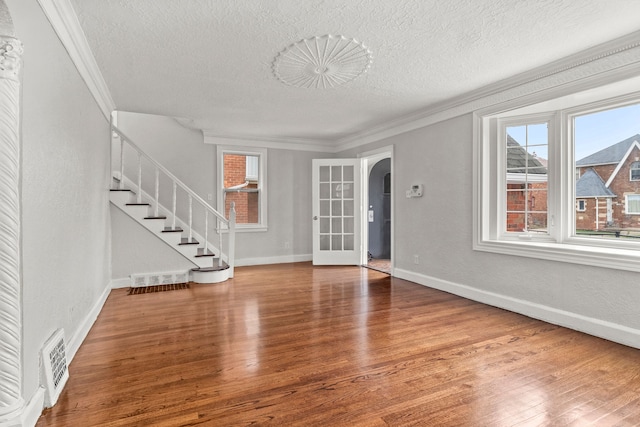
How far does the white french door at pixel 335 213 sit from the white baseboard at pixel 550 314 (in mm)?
1865

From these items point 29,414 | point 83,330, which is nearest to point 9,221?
point 29,414

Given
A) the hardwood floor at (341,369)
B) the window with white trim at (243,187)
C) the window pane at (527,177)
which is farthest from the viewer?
the window with white trim at (243,187)

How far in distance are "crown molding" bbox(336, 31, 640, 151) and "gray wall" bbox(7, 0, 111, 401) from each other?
3.75 metres

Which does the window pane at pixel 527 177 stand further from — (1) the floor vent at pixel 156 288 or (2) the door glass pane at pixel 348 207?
(1) the floor vent at pixel 156 288

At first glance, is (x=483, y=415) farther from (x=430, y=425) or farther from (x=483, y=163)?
(x=483, y=163)

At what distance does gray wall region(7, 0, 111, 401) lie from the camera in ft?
5.33

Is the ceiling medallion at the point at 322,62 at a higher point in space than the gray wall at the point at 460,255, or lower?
higher

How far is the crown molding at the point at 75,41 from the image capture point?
1.96 m

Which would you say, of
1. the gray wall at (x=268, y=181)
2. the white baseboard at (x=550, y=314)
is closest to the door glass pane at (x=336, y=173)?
the gray wall at (x=268, y=181)

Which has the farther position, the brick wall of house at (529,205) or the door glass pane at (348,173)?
the door glass pane at (348,173)

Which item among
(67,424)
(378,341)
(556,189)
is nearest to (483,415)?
(378,341)

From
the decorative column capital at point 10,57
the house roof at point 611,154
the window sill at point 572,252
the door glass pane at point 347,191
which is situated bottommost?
the window sill at point 572,252

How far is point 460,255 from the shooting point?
395cm

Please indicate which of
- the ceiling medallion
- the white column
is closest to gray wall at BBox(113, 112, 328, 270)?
the ceiling medallion
